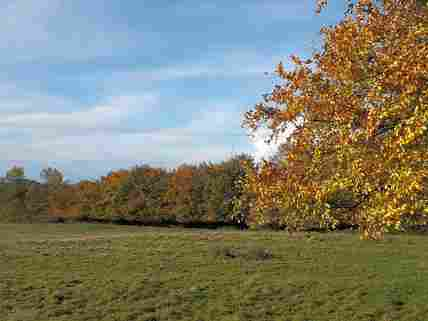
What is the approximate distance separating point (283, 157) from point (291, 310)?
456cm

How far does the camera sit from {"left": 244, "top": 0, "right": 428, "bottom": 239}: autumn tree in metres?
8.79

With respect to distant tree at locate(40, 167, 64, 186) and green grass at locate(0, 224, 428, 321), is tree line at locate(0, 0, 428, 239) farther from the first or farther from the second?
distant tree at locate(40, 167, 64, 186)

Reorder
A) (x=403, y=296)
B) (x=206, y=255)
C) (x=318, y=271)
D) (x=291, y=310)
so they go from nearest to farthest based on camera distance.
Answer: (x=291, y=310), (x=403, y=296), (x=318, y=271), (x=206, y=255)

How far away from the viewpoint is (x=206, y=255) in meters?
26.2

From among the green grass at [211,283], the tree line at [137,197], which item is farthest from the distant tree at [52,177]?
the green grass at [211,283]

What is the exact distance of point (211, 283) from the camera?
1805 cm

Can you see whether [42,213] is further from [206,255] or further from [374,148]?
[374,148]

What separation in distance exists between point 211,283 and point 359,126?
9.64 meters

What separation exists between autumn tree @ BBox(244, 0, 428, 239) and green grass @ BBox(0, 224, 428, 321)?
362cm

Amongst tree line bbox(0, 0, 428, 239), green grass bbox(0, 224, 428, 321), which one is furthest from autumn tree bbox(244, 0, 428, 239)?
green grass bbox(0, 224, 428, 321)

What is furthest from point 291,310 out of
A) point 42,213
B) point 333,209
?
point 42,213

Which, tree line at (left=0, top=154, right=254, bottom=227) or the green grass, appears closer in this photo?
the green grass

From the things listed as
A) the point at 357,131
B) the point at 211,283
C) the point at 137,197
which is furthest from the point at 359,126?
the point at 137,197

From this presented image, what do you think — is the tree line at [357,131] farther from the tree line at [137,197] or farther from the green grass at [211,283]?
the tree line at [137,197]
